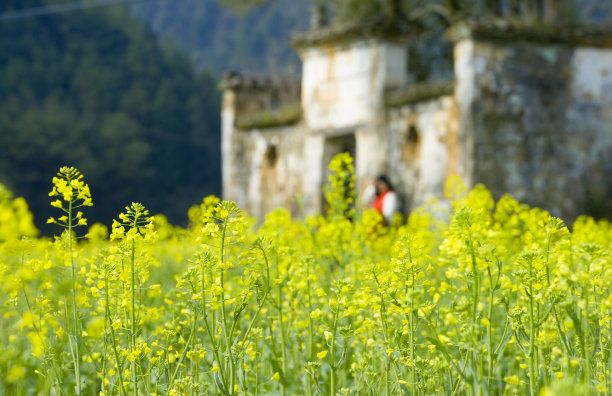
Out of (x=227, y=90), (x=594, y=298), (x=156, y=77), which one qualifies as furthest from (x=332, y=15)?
(x=156, y=77)

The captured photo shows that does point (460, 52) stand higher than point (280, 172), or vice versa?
point (460, 52)

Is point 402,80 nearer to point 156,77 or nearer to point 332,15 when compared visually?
point 332,15

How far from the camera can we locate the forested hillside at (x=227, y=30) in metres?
68.9

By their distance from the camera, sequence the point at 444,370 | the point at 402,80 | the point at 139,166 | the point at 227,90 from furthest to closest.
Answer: the point at 139,166 < the point at 227,90 < the point at 402,80 < the point at 444,370

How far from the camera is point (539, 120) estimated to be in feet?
36.9

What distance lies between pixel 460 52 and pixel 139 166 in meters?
29.8

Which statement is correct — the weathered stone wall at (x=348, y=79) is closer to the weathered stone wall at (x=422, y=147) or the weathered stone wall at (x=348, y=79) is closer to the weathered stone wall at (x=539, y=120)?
the weathered stone wall at (x=422, y=147)

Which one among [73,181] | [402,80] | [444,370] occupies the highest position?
[402,80]

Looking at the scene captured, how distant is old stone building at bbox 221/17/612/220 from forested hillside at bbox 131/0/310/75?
48.2 meters

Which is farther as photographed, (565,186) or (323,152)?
(323,152)

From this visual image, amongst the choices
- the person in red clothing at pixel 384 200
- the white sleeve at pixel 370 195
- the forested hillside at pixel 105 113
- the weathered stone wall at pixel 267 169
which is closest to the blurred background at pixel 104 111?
the forested hillside at pixel 105 113

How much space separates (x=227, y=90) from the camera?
16.8m

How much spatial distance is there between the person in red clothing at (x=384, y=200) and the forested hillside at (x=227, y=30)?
5112 cm

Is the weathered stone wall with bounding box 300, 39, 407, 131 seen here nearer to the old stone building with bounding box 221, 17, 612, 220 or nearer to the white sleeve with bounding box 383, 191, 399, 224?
the old stone building with bounding box 221, 17, 612, 220
